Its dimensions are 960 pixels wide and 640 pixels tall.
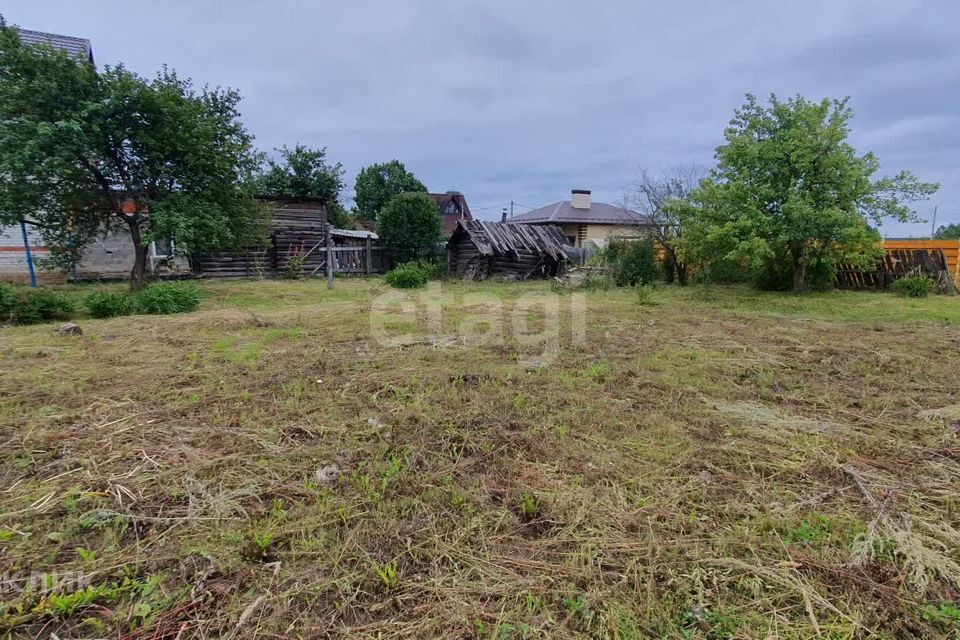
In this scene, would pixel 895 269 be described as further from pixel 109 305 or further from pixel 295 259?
pixel 295 259

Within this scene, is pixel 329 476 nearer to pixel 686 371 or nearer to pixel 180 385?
pixel 180 385

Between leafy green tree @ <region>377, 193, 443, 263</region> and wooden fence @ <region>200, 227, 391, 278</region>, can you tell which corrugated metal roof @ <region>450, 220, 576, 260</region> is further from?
wooden fence @ <region>200, 227, 391, 278</region>

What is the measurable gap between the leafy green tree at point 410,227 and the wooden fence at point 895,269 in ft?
43.4

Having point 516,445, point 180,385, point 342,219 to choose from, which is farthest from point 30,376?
point 342,219

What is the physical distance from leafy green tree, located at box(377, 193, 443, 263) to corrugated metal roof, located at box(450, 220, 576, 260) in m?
1.01

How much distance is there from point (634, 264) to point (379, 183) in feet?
81.3

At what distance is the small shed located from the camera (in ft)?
52.3

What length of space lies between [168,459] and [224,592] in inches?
53.9

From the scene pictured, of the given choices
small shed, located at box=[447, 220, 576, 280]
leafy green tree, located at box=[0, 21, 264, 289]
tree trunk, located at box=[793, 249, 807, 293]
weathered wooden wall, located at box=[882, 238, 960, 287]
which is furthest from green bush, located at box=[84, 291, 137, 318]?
weathered wooden wall, located at box=[882, 238, 960, 287]

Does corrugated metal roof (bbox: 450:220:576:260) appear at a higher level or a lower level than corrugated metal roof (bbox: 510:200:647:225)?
lower

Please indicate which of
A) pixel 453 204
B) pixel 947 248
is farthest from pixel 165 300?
pixel 453 204

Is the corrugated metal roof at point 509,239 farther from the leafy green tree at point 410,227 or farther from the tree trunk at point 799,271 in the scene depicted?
the tree trunk at point 799,271

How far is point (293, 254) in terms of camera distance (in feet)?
52.4

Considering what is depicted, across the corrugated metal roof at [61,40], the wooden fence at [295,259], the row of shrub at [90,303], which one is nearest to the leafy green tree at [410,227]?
the wooden fence at [295,259]
